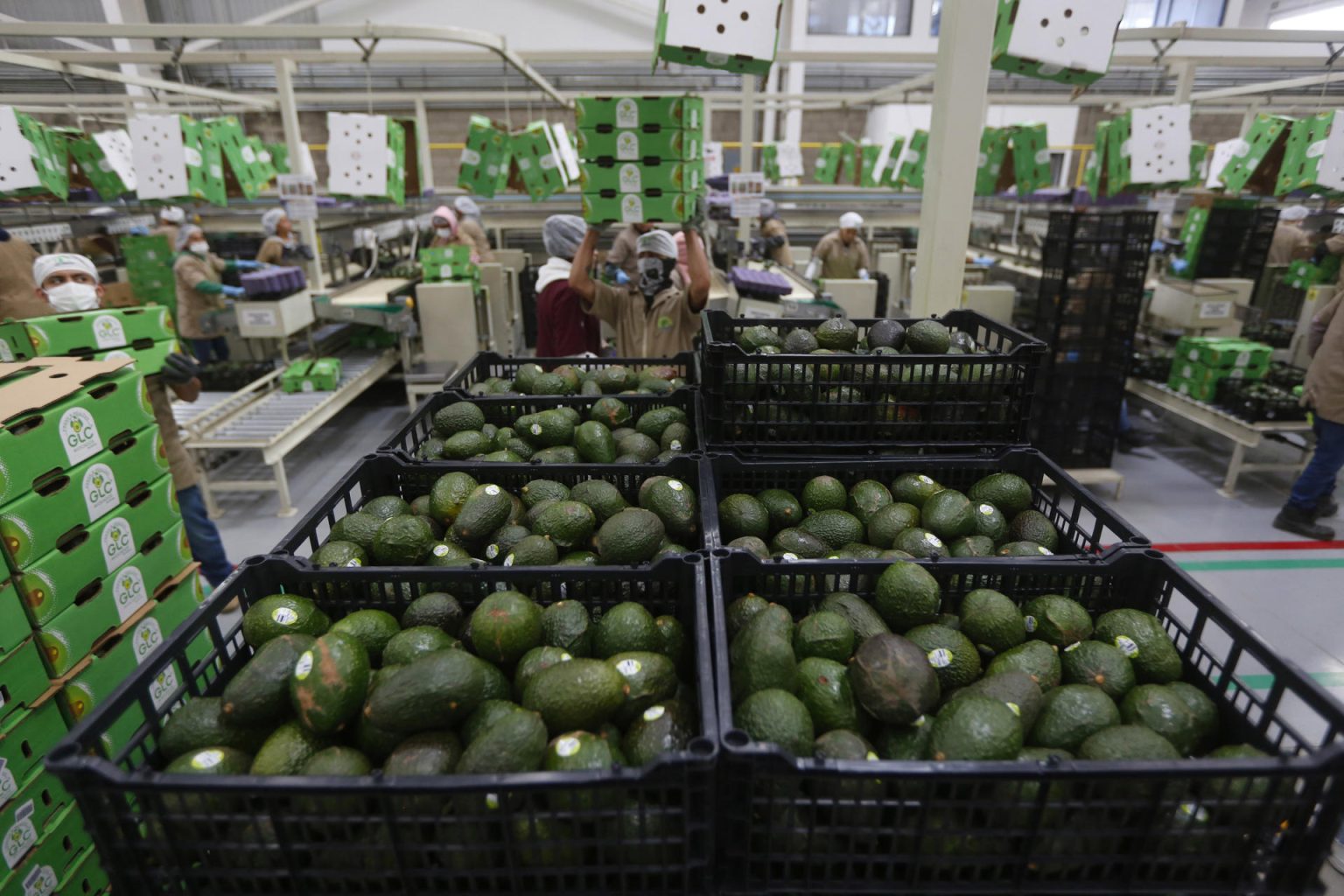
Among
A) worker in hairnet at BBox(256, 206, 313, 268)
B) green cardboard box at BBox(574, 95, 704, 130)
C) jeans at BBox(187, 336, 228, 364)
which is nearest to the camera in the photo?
green cardboard box at BBox(574, 95, 704, 130)

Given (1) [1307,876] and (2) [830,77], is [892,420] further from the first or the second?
(2) [830,77]

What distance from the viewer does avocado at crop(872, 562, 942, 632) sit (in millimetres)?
1383

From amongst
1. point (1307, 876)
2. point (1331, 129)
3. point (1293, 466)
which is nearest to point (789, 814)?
point (1307, 876)

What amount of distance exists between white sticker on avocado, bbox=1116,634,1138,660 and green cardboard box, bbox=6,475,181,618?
2.53 meters

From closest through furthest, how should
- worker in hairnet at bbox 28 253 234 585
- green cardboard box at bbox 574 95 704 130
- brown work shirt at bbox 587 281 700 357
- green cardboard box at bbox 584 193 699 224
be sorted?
green cardboard box at bbox 574 95 704 130 < green cardboard box at bbox 584 193 699 224 < worker in hairnet at bbox 28 253 234 585 < brown work shirt at bbox 587 281 700 357

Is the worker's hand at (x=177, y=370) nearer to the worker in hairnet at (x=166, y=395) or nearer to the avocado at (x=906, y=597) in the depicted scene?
the worker in hairnet at (x=166, y=395)

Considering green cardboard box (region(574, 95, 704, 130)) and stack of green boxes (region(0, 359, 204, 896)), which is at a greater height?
green cardboard box (region(574, 95, 704, 130))

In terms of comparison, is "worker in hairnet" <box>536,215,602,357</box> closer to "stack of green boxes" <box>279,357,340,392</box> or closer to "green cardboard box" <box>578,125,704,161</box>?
"green cardboard box" <box>578,125,704,161</box>

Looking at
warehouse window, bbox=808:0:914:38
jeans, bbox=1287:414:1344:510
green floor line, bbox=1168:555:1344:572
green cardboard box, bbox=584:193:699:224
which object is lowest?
green floor line, bbox=1168:555:1344:572

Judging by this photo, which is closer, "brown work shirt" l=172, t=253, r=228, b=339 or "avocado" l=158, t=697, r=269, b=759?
"avocado" l=158, t=697, r=269, b=759

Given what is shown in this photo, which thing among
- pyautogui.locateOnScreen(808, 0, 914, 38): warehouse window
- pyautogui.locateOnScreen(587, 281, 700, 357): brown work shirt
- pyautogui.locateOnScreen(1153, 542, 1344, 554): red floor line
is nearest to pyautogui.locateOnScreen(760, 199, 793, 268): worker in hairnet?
pyautogui.locateOnScreen(587, 281, 700, 357): brown work shirt

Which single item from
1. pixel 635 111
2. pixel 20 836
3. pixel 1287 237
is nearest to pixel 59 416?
pixel 20 836

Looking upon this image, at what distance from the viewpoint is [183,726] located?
1.14 meters

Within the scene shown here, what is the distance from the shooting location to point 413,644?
1295 millimetres
